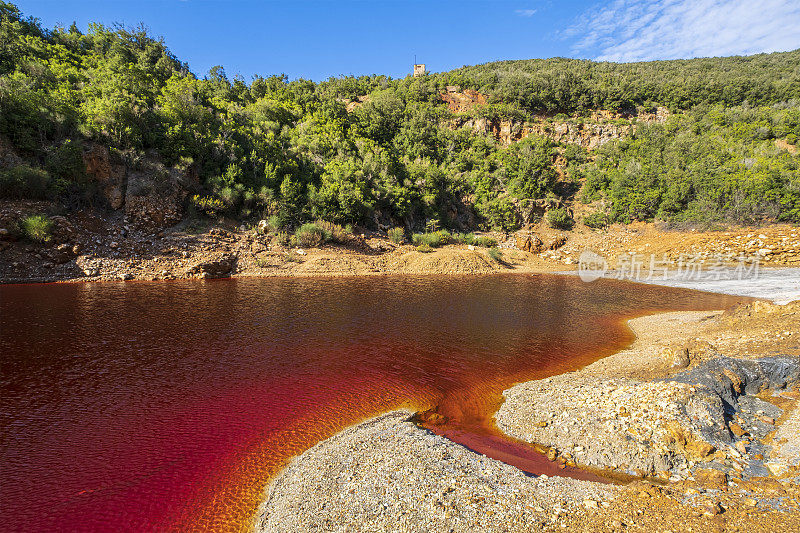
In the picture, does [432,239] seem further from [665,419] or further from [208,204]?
[665,419]

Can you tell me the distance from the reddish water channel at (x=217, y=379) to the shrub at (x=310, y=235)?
8.77 m

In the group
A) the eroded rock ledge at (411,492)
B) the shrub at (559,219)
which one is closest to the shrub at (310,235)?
the eroded rock ledge at (411,492)

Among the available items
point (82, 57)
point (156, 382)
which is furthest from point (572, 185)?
point (82, 57)

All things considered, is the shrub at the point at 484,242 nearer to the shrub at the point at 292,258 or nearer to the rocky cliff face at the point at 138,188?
the shrub at the point at 292,258

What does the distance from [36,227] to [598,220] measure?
136 ft

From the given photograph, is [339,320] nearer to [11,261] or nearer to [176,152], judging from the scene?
[11,261]

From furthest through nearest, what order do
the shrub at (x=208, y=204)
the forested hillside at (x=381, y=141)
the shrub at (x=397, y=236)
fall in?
the shrub at (x=397, y=236), the shrub at (x=208, y=204), the forested hillside at (x=381, y=141)

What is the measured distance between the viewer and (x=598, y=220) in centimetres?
3422

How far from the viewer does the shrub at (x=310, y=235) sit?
23812 millimetres

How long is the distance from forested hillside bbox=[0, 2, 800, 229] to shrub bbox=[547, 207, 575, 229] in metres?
1.89

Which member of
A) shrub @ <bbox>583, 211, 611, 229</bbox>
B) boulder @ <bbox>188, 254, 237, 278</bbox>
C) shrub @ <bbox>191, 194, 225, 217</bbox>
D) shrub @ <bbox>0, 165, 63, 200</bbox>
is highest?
shrub @ <bbox>0, 165, 63, 200</bbox>

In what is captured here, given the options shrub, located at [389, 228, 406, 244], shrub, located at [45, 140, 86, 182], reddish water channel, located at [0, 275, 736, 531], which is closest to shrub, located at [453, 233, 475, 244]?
shrub, located at [389, 228, 406, 244]

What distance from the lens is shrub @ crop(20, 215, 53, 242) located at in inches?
643

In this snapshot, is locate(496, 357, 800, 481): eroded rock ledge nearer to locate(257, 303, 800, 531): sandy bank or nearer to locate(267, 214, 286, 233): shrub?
locate(257, 303, 800, 531): sandy bank
